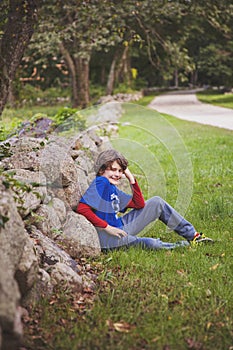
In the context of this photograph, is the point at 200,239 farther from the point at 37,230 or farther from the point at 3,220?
the point at 3,220

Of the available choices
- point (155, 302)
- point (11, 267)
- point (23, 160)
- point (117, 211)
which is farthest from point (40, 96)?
point (11, 267)

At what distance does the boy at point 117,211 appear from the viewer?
443 cm

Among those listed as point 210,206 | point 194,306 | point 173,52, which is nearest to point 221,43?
point 173,52

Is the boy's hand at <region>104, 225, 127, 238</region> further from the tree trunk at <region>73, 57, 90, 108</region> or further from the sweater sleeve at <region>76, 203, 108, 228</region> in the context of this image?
the tree trunk at <region>73, 57, 90, 108</region>

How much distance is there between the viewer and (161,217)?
4.74m

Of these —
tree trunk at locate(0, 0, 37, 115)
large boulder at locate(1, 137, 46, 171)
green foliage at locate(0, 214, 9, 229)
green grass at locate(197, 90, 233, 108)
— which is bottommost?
green grass at locate(197, 90, 233, 108)

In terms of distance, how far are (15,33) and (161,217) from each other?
2.87 meters

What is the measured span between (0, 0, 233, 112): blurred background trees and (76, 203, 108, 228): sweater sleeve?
2.38 metres

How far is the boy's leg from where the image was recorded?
4.70 metres

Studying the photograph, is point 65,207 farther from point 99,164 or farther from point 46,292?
point 46,292

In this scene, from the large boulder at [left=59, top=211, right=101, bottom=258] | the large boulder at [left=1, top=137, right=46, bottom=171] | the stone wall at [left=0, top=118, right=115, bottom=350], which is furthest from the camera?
the large boulder at [left=1, top=137, right=46, bottom=171]

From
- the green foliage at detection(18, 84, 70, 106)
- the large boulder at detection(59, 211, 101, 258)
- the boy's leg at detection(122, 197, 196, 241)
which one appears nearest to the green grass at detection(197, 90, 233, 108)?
the green foliage at detection(18, 84, 70, 106)

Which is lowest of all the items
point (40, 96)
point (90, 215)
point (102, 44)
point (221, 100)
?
point (221, 100)

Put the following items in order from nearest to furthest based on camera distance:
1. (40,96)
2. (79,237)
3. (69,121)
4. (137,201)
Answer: (79,237) → (137,201) → (69,121) → (40,96)
